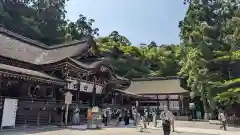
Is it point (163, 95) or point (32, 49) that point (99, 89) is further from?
point (163, 95)

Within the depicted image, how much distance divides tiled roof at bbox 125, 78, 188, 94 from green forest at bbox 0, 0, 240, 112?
160 cm

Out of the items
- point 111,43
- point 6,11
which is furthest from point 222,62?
point 6,11

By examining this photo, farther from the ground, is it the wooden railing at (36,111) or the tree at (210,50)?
the tree at (210,50)

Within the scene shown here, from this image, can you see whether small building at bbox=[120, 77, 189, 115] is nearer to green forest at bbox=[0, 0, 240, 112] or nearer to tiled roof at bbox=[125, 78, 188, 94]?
tiled roof at bbox=[125, 78, 188, 94]

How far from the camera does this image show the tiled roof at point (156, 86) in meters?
33.7

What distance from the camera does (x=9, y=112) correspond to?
43.3 ft

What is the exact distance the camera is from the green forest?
25703 mm

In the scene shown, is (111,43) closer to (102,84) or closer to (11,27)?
(11,27)

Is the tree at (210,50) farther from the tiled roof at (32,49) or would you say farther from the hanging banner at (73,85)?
the hanging banner at (73,85)

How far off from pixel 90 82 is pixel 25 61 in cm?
603

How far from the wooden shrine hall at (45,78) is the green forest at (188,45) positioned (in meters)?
10.9

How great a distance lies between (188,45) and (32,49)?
20021mm

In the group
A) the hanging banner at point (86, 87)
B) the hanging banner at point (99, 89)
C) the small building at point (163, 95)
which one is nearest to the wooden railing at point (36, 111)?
the hanging banner at point (86, 87)

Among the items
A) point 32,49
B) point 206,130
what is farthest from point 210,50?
point 32,49
